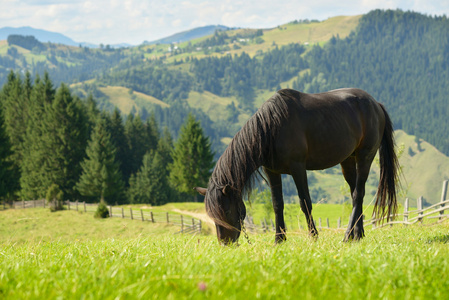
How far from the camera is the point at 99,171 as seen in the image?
50.7m

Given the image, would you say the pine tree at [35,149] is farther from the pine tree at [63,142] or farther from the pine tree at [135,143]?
the pine tree at [135,143]

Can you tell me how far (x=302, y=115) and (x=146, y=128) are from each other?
7213 cm

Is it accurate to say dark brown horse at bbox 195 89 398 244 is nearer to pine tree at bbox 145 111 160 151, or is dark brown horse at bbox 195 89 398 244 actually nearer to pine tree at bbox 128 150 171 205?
pine tree at bbox 128 150 171 205

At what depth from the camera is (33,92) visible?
55.3 m

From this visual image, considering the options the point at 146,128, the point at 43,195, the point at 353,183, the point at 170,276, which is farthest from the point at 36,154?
the point at 170,276

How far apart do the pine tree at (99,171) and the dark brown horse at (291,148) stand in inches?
1838

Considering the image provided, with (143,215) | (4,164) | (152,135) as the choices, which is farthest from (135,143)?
(143,215)

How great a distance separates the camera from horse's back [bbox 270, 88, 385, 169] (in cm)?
633

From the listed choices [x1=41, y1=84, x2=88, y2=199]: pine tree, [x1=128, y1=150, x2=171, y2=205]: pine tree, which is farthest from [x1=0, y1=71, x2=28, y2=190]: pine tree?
→ [x1=128, y1=150, x2=171, y2=205]: pine tree

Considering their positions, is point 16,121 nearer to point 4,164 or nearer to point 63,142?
point 63,142

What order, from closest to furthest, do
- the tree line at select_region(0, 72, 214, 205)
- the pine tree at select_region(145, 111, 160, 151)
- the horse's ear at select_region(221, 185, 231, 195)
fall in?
the horse's ear at select_region(221, 185, 231, 195) → the tree line at select_region(0, 72, 214, 205) → the pine tree at select_region(145, 111, 160, 151)

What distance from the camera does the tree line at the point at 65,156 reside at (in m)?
49.5

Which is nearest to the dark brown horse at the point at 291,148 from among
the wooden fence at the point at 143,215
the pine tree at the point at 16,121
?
the wooden fence at the point at 143,215

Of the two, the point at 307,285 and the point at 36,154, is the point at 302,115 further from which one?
the point at 36,154
